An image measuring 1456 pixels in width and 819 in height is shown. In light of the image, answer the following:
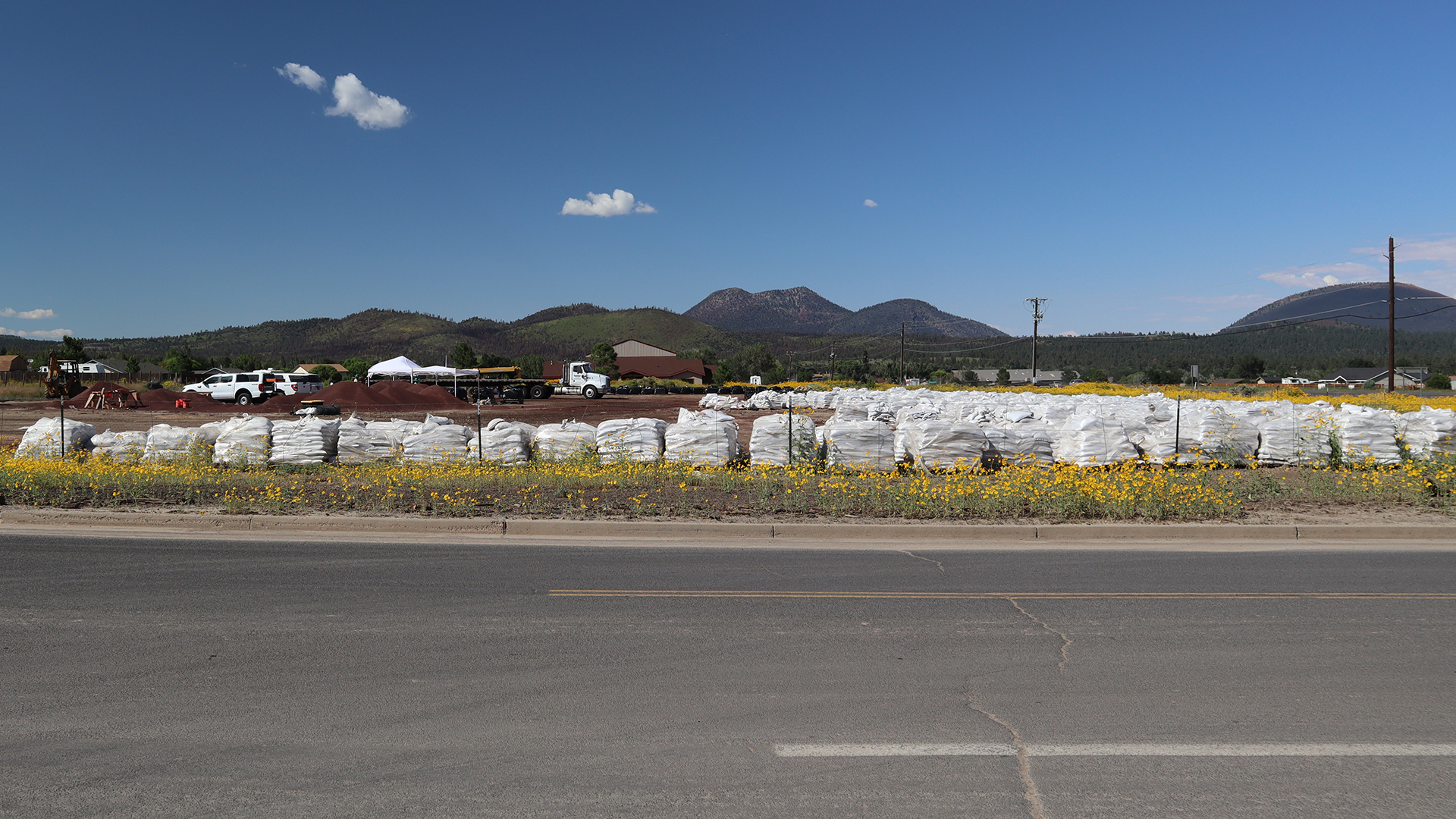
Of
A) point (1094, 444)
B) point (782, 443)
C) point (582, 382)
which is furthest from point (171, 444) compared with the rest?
point (582, 382)

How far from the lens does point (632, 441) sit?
46.8 feet

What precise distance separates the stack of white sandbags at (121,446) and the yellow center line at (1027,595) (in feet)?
38.0

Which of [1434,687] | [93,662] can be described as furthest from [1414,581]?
[93,662]

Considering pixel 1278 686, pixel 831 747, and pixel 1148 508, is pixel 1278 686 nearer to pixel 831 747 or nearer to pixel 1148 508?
pixel 831 747

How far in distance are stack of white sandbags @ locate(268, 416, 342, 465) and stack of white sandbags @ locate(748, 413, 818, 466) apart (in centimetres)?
745

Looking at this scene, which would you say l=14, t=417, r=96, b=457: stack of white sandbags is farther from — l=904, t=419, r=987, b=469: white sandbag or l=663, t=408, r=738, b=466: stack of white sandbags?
l=904, t=419, r=987, b=469: white sandbag

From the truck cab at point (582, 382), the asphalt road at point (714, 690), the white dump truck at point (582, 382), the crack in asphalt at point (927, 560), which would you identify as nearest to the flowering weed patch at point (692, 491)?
the crack in asphalt at point (927, 560)

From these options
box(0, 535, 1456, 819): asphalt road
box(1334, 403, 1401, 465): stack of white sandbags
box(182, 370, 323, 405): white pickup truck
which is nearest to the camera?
box(0, 535, 1456, 819): asphalt road

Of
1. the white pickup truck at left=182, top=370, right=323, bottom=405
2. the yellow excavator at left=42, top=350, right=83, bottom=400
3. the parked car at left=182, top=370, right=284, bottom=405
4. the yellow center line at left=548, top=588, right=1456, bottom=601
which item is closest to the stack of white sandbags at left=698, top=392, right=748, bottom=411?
the white pickup truck at left=182, top=370, right=323, bottom=405

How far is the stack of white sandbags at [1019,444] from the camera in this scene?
1456 centimetres

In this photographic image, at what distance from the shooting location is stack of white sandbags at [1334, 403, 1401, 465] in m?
14.9

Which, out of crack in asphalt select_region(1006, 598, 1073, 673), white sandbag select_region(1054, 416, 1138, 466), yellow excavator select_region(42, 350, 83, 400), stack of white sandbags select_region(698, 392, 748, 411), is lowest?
crack in asphalt select_region(1006, 598, 1073, 673)

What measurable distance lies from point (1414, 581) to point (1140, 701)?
457cm

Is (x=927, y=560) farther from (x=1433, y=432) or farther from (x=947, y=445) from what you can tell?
(x=1433, y=432)
